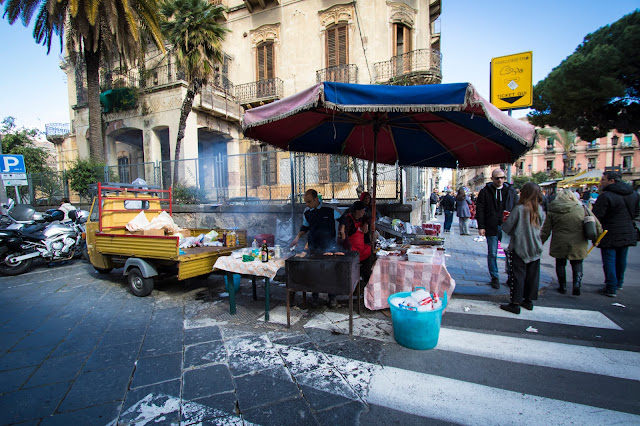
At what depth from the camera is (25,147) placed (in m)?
23.9

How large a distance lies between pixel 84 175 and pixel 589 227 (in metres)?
16.0

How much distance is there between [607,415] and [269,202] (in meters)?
7.40

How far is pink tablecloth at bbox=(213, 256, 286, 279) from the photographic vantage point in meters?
4.02

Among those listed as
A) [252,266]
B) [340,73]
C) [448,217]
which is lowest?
[448,217]

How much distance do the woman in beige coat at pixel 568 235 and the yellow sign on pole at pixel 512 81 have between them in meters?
1.82

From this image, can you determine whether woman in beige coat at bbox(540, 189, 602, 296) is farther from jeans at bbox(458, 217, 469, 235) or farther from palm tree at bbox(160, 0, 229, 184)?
palm tree at bbox(160, 0, 229, 184)

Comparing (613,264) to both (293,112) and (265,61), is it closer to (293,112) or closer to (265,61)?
(293,112)

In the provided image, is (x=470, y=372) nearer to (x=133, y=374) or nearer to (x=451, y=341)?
(x=451, y=341)

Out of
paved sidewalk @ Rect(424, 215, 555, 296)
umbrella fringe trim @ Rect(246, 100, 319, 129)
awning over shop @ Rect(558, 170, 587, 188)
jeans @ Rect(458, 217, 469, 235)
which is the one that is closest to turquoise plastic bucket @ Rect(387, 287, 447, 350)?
paved sidewalk @ Rect(424, 215, 555, 296)

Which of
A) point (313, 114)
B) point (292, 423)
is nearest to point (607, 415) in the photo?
point (292, 423)

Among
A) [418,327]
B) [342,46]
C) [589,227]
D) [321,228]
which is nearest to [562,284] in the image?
[589,227]

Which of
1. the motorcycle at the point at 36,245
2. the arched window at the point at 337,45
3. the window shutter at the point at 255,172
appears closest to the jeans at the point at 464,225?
the window shutter at the point at 255,172

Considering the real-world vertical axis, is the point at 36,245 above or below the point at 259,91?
below

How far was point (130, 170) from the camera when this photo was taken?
12219 mm
